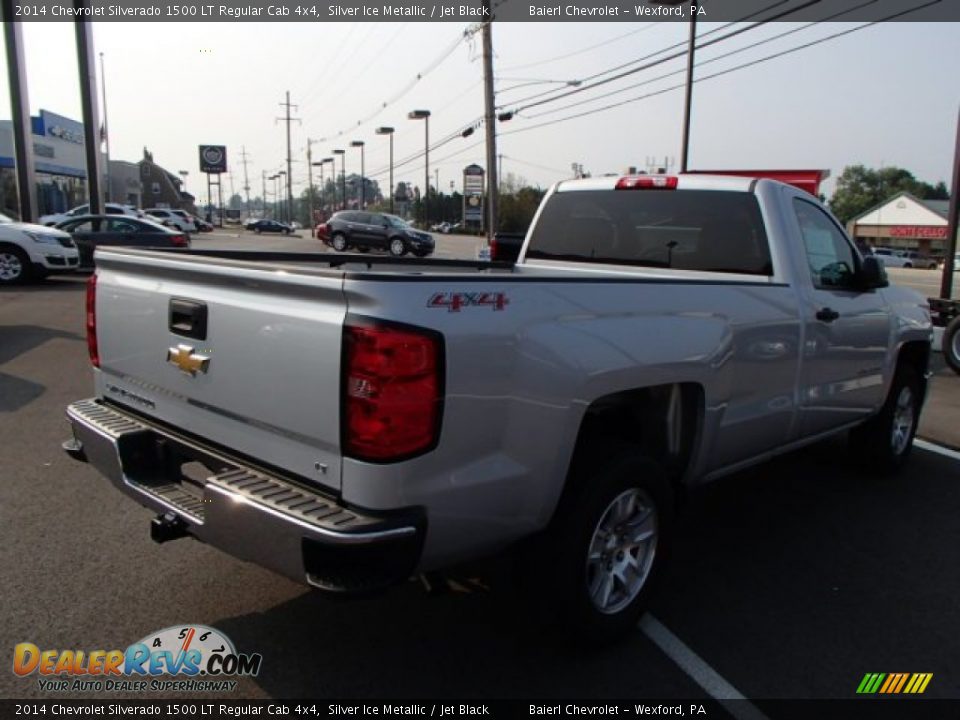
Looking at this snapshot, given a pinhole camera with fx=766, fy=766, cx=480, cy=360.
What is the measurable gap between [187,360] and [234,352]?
0.32m

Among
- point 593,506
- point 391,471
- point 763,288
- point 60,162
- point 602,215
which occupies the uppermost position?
point 60,162

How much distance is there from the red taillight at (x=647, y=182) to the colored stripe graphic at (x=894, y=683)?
2.92m

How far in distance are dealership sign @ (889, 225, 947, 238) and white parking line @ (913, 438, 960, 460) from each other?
88123 millimetres

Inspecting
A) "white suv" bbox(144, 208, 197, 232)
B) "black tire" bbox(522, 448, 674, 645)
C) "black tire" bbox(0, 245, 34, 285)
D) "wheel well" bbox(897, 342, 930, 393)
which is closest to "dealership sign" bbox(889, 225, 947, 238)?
"white suv" bbox(144, 208, 197, 232)

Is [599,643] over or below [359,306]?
below

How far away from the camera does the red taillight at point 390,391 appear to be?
2299 mm

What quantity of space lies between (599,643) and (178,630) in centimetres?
173

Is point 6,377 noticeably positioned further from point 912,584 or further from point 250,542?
point 912,584

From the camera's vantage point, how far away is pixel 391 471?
235 cm

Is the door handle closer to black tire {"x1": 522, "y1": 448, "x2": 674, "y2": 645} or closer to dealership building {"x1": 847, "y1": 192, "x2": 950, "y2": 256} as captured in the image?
black tire {"x1": 522, "y1": 448, "x2": 674, "y2": 645}

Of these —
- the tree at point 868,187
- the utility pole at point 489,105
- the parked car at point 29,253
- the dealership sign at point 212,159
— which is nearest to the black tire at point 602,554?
the parked car at point 29,253

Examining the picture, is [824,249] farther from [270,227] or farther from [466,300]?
[270,227]

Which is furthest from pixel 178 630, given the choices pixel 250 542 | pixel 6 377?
pixel 6 377

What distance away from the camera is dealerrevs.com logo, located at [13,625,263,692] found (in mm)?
2832
